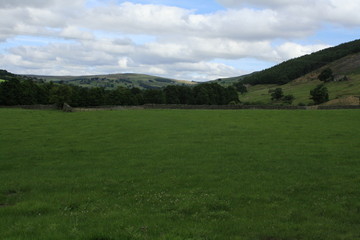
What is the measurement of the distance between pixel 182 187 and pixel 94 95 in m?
90.7

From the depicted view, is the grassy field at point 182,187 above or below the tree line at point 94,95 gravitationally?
below

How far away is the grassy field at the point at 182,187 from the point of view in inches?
368

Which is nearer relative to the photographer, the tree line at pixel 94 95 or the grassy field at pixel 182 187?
the grassy field at pixel 182 187

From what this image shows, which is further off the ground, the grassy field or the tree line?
the tree line

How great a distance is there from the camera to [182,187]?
14.5 metres

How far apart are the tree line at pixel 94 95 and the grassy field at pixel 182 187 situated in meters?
57.0

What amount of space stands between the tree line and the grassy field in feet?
187

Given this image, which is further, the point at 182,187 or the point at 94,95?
the point at 94,95

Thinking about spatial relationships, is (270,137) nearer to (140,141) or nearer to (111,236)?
(140,141)

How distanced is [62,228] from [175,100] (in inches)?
4559

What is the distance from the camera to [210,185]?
1473 cm

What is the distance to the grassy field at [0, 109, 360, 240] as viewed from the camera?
9.35 meters

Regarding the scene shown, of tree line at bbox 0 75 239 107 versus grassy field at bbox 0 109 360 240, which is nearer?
grassy field at bbox 0 109 360 240

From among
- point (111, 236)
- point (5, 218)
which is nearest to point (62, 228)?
point (111, 236)
